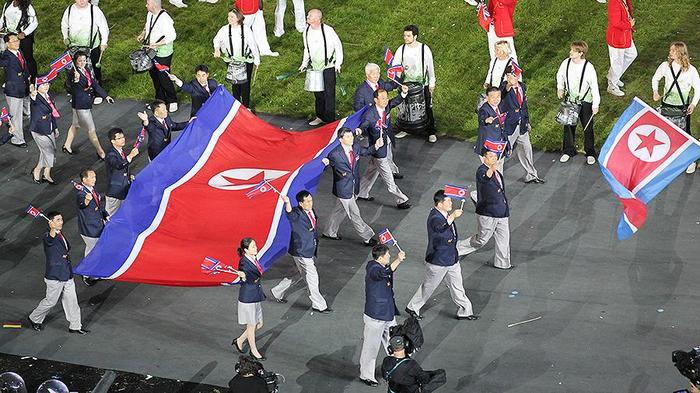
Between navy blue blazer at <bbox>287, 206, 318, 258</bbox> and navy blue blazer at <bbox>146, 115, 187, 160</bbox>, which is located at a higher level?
navy blue blazer at <bbox>146, 115, 187, 160</bbox>

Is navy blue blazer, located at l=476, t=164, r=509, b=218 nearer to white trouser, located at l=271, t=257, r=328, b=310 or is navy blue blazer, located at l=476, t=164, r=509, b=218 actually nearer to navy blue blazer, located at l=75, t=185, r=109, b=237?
white trouser, located at l=271, t=257, r=328, b=310

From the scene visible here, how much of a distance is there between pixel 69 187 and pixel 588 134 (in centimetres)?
791

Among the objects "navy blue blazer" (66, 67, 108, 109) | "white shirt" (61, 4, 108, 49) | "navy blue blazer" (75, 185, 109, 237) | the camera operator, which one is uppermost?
"white shirt" (61, 4, 108, 49)

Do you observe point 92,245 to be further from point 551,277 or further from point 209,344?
point 551,277

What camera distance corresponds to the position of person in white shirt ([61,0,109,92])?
71.6 feet

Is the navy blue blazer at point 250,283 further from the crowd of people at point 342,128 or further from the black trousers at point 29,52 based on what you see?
the black trousers at point 29,52

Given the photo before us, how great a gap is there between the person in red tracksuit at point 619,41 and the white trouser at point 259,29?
232 inches

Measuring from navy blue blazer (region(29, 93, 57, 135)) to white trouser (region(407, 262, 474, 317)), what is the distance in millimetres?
6649

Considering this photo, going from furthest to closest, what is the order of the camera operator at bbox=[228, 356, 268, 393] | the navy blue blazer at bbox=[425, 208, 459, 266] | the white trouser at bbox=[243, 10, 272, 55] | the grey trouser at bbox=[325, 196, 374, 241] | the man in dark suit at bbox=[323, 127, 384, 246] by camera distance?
the white trouser at bbox=[243, 10, 272, 55] → the grey trouser at bbox=[325, 196, 374, 241] → the man in dark suit at bbox=[323, 127, 384, 246] → the navy blue blazer at bbox=[425, 208, 459, 266] → the camera operator at bbox=[228, 356, 268, 393]

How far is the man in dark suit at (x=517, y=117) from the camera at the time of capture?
19.1 meters

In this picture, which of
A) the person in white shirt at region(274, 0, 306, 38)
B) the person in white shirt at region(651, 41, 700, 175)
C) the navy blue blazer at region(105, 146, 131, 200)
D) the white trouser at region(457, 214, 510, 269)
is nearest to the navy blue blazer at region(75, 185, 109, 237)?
the navy blue blazer at region(105, 146, 131, 200)

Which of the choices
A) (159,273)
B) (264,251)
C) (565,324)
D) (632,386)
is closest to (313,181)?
(264,251)

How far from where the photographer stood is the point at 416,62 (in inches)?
792

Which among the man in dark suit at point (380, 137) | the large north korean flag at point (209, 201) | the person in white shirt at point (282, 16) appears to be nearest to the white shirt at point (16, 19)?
the person in white shirt at point (282, 16)
